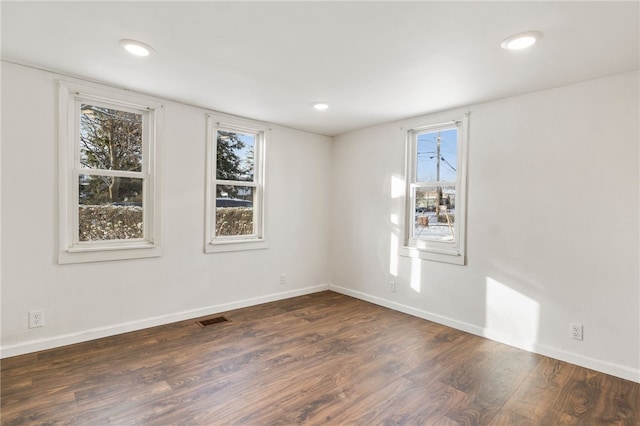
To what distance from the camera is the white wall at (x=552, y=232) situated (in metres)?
2.58

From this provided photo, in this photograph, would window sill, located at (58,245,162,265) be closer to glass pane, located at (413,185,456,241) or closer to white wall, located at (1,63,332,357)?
Answer: white wall, located at (1,63,332,357)

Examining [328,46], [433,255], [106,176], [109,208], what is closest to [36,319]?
[109,208]

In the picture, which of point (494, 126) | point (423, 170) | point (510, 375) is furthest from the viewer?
point (423, 170)

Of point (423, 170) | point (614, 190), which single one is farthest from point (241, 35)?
point (614, 190)

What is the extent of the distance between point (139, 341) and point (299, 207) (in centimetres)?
257

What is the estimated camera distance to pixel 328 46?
2273 mm

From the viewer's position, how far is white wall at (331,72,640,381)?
8.45 ft

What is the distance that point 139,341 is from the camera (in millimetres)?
3053

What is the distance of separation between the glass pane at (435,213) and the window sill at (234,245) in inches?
78.7

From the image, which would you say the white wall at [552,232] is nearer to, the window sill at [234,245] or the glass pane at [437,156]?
the glass pane at [437,156]

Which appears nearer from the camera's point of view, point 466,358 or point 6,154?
point 6,154

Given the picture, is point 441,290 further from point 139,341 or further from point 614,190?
point 139,341

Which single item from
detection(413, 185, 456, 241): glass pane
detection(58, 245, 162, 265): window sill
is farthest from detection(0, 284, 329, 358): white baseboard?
detection(413, 185, 456, 241): glass pane

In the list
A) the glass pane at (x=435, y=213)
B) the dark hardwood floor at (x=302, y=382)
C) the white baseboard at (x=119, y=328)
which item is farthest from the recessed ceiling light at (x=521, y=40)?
the white baseboard at (x=119, y=328)
